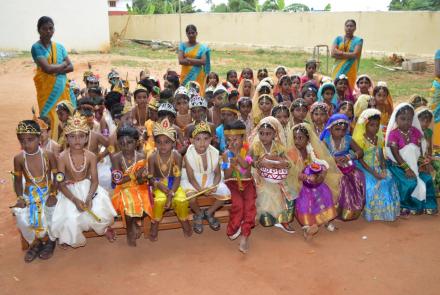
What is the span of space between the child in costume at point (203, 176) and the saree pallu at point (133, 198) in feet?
1.41

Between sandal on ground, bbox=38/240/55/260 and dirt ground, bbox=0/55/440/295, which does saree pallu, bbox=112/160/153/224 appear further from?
sandal on ground, bbox=38/240/55/260

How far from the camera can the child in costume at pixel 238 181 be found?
3916 millimetres

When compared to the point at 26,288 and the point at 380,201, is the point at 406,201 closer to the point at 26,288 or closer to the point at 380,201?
the point at 380,201

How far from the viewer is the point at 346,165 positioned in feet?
14.5

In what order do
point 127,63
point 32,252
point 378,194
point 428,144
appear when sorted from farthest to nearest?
point 127,63 < point 428,144 < point 378,194 < point 32,252

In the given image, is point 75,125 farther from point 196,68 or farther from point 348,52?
point 348,52

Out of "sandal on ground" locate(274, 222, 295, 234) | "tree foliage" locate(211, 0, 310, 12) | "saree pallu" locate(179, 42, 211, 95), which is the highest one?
"tree foliage" locate(211, 0, 310, 12)

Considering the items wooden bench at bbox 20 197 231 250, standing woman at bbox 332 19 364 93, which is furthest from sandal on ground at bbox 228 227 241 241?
standing woman at bbox 332 19 364 93

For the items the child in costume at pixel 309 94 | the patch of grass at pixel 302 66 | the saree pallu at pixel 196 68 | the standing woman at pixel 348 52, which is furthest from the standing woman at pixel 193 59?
the patch of grass at pixel 302 66

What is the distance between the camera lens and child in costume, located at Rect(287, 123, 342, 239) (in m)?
4.10

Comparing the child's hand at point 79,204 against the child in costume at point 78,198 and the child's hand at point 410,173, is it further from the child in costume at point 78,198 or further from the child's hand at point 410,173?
the child's hand at point 410,173

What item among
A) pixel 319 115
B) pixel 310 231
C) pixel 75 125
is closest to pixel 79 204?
pixel 75 125

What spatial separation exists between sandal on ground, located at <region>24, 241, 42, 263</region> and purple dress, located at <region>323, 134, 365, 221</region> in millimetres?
3078

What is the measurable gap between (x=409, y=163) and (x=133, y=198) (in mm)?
A: 3080
